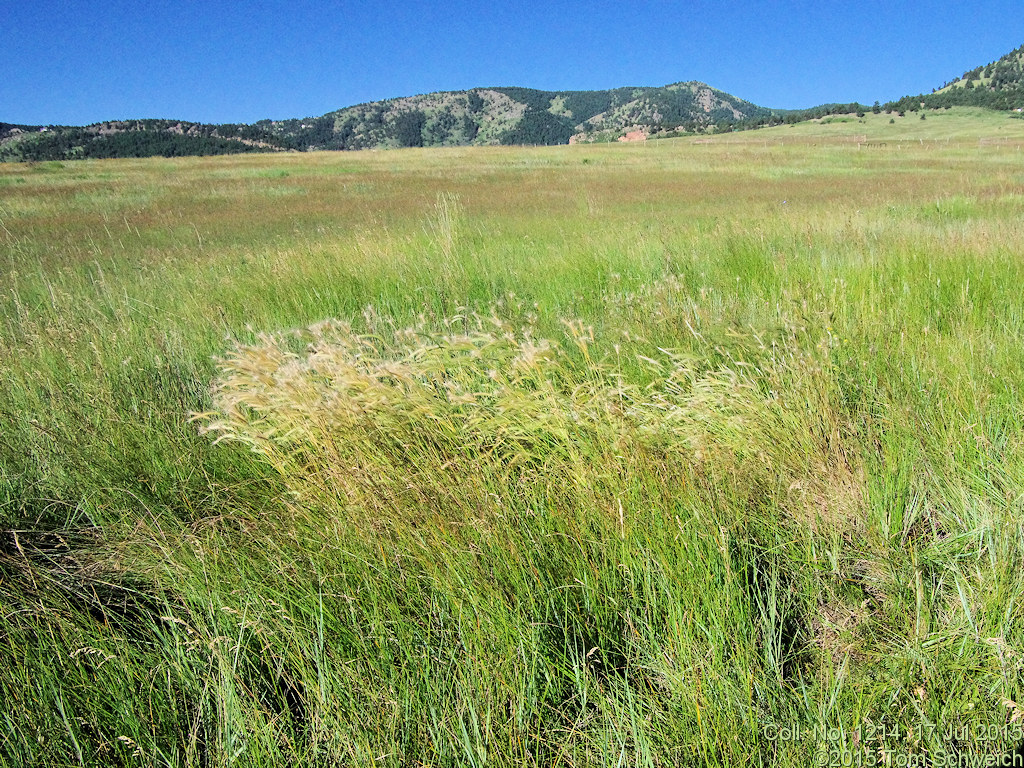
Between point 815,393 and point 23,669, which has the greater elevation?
point 815,393

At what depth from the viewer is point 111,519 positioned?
200 cm

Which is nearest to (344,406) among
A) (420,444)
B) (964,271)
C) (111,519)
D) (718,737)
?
(420,444)

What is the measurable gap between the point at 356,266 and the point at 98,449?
374 centimetres

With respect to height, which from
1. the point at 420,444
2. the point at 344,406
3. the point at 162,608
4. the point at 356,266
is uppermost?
the point at 356,266

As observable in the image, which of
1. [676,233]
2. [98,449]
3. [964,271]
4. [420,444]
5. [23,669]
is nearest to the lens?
[23,669]

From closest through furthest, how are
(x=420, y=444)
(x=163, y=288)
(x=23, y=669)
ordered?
(x=23, y=669) → (x=420, y=444) → (x=163, y=288)

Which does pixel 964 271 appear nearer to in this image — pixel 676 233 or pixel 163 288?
pixel 676 233

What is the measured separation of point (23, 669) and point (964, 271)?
207 inches

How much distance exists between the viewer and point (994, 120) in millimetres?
63531

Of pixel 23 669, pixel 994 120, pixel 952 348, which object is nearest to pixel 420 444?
pixel 23 669

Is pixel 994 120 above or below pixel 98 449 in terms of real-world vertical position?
above

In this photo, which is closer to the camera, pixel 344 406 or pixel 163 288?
pixel 344 406

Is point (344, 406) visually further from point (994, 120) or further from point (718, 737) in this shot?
point (994, 120)

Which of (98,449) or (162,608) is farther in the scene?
(98,449)
